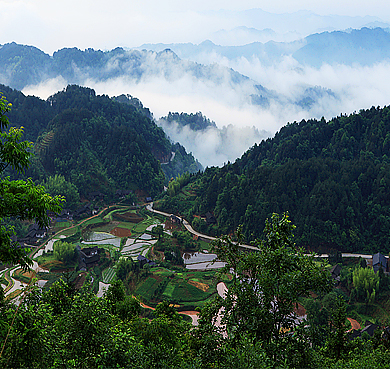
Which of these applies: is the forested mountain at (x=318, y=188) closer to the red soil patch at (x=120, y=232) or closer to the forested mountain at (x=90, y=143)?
the red soil patch at (x=120, y=232)

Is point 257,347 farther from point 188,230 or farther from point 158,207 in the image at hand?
point 158,207

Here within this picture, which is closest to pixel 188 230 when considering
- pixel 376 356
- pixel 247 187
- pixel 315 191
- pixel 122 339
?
pixel 247 187

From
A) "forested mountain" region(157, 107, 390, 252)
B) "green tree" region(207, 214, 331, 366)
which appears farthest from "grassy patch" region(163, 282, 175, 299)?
"green tree" region(207, 214, 331, 366)

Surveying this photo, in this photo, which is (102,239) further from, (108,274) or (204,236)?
(204,236)

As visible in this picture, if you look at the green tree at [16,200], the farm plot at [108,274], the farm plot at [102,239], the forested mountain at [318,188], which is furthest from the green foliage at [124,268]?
the green tree at [16,200]

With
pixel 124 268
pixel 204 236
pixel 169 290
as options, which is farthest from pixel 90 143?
pixel 169 290

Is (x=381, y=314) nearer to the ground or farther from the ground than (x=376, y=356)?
nearer to the ground
